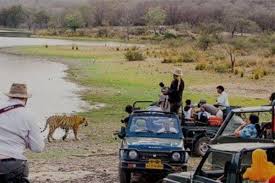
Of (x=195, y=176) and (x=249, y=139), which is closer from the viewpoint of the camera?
(x=195, y=176)

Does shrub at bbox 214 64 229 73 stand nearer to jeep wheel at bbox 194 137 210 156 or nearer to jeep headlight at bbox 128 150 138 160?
jeep wheel at bbox 194 137 210 156

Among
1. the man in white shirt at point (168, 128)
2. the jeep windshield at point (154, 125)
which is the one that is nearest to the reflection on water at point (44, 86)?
the jeep windshield at point (154, 125)

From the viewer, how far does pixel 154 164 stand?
1204 cm

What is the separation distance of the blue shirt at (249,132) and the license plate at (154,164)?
1.53 m

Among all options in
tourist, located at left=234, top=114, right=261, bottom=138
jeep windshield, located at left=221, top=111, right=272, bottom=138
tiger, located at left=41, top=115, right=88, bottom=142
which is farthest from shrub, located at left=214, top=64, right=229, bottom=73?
tourist, located at left=234, top=114, right=261, bottom=138

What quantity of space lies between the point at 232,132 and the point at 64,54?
63120 mm

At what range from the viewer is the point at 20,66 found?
57.5 meters

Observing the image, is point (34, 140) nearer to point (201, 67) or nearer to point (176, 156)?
point (176, 156)

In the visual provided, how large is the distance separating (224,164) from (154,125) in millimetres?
5485

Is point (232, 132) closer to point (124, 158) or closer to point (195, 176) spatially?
point (124, 158)

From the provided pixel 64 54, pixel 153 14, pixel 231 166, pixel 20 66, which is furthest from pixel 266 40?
pixel 153 14

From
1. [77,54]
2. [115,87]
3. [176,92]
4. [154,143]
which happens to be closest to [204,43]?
[77,54]

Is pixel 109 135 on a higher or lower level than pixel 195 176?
lower

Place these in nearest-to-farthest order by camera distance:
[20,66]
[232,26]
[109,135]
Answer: [109,135], [20,66], [232,26]
